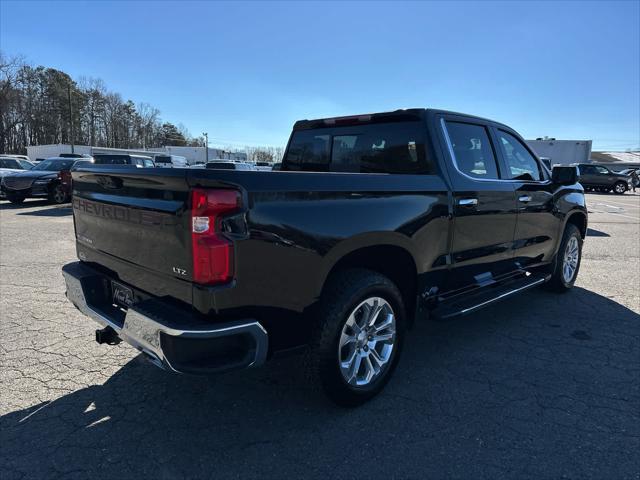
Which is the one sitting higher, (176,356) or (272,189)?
(272,189)

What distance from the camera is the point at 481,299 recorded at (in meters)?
3.76

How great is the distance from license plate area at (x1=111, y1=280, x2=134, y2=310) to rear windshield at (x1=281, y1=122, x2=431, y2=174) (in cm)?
212

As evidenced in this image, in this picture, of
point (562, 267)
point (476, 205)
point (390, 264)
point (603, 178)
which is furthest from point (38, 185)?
point (603, 178)

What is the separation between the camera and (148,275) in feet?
8.16

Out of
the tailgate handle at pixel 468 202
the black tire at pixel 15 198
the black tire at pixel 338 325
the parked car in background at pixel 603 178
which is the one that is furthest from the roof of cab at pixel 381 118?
the parked car in background at pixel 603 178

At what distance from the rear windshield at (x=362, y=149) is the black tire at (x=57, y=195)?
13.6 meters

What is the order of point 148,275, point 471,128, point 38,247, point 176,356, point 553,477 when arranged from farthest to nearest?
point 38,247 < point 471,128 < point 148,275 < point 553,477 < point 176,356

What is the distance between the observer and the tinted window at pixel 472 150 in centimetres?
366

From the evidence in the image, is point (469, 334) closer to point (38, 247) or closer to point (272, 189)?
point (272, 189)

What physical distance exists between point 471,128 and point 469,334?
194cm

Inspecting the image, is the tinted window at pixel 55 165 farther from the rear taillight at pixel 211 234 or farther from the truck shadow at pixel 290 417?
the rear taillight at pixel 211 234

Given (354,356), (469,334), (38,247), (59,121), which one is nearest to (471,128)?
(469,334)

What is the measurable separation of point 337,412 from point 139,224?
1.70m

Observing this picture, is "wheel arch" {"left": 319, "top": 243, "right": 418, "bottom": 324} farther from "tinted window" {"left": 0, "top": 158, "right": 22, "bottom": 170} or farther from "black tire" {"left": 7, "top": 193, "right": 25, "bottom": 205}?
"tinted window" {"left": 0, "top": 158, "right": 22, "bottom": 170}
